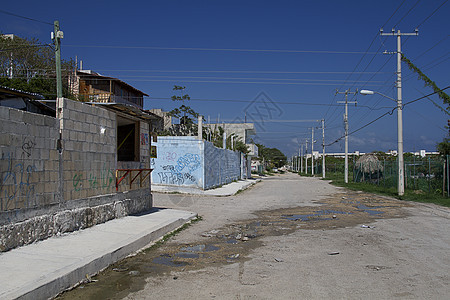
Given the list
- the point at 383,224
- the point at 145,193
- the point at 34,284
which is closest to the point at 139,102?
the point at 145,193

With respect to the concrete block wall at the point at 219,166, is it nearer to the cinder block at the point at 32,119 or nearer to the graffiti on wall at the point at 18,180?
the cinder block at the point at 32,119

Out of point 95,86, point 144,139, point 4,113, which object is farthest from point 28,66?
point 4,113

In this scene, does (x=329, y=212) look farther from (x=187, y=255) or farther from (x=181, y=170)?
(x=181, y=170)

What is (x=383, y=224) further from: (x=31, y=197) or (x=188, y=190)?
(x=188, y=190)

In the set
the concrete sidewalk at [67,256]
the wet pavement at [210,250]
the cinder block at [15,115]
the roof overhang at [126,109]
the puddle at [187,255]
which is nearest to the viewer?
the concrete sidewalk at [67,256]

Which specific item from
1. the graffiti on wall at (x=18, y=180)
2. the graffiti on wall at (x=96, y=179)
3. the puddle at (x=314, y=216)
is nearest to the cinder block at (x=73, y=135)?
the graffiti on wall at (x=96, y=179)

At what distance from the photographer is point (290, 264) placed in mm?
7633

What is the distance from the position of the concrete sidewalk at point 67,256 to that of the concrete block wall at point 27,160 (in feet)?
3.09

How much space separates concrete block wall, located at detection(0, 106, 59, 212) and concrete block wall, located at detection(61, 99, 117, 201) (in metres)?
0.47

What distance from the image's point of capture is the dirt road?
6000 mm

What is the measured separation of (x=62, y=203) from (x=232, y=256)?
409cm

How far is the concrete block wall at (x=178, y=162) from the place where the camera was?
25.9m

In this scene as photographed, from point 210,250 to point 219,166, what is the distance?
78.6 feet

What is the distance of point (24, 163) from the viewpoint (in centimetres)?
801
